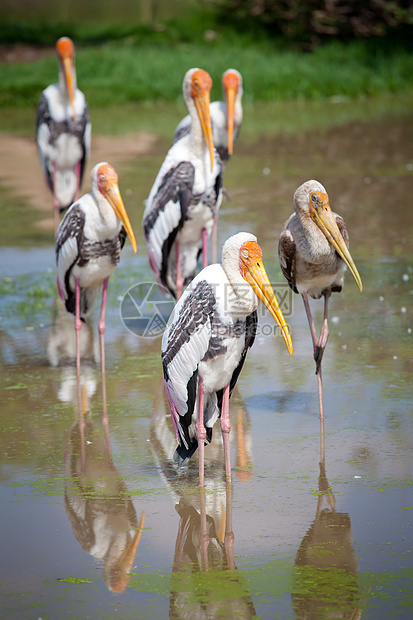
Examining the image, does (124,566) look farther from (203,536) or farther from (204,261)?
(204,261)

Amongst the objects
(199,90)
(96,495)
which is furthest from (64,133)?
(96,495)

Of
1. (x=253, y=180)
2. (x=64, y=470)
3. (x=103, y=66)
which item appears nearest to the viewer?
(x=64, y=470)

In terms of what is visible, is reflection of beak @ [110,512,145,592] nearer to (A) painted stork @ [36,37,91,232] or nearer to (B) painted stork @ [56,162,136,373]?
(B) painted stork @ [56,162,136,373]

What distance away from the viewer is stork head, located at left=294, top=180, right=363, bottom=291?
4.68 meters

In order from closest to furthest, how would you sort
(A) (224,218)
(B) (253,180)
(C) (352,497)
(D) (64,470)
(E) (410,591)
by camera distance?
(E) (410,591) < (C) (352,497) < (D) (64,470) < (A) (224,218) < (B) (253,180)

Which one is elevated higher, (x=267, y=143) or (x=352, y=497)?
(x=352, y=497)

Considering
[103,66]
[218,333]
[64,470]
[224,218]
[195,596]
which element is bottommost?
[103,66]

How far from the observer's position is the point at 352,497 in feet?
12.9

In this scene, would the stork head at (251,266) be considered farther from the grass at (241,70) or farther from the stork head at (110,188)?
the grass at (241,70)

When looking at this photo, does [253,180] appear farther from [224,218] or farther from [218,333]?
[218,333]

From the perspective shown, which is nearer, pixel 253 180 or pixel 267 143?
pixel 253 180

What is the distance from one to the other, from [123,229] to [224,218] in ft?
11.2

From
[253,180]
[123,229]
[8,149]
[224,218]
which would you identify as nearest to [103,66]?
[8,149]

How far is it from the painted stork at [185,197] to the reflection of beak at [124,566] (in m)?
2.93
